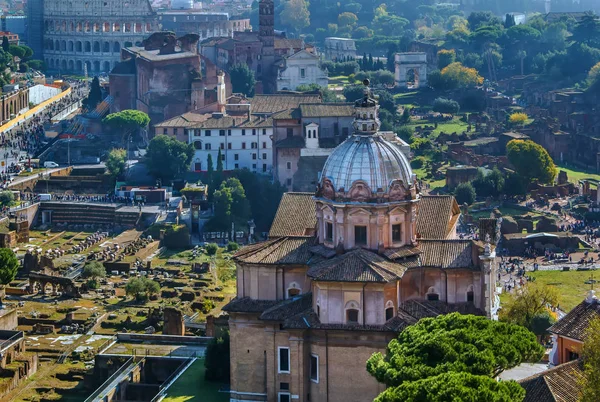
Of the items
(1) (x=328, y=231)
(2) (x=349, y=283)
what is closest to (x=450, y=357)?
(2) (x=349, y=283)

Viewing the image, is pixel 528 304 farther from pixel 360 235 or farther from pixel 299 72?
pixel 299 72

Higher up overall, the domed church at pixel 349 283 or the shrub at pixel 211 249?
the domed church at pixel 349 283

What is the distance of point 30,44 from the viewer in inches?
6491

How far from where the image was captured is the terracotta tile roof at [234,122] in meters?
94.1

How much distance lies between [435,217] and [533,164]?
133 ft

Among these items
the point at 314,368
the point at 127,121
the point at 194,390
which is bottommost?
the point at 194,390

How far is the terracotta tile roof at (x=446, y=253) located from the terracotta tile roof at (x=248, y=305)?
5.20 metres

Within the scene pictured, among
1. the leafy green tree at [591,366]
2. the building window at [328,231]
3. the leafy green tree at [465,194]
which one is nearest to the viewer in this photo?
the leafy green tree at [591,366]

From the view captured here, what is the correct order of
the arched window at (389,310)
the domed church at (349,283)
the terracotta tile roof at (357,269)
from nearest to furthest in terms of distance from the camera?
the terracotta tile roof at (357,269) < the domed church at (349,283) < the arched window at (389,310)

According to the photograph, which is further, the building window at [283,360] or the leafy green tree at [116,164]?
Result: the leafy green tree at [116,164]

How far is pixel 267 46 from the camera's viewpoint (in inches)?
4995

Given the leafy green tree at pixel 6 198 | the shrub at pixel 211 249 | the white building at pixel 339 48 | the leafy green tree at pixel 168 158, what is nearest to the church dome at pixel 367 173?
the shrub at pixel 211 249

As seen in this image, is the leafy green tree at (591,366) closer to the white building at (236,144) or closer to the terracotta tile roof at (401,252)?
the terracotta tile roof at (401,252)

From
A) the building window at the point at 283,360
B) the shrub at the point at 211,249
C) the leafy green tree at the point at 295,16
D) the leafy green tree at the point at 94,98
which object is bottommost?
the shrub at the point at 211,249
